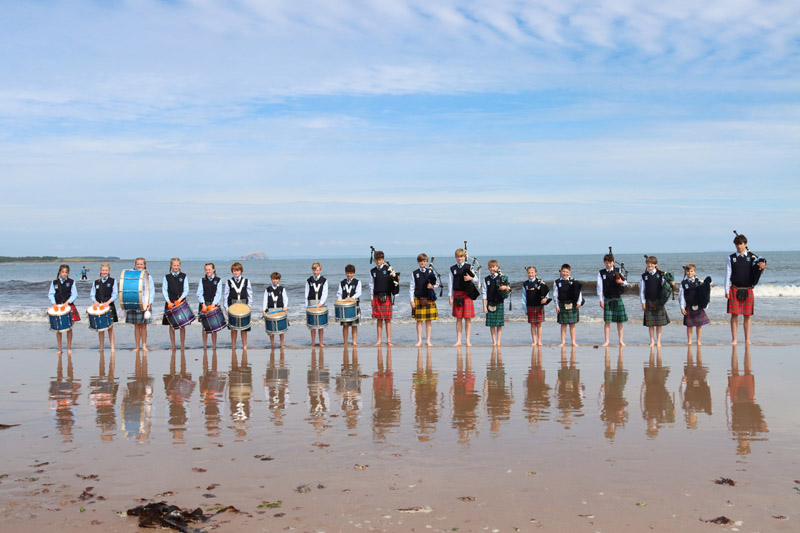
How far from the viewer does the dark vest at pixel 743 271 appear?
1195 centimetres

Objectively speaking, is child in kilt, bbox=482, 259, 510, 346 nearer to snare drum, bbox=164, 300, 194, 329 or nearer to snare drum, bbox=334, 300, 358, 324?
snare drum, bbox=334, 300, 358, 324

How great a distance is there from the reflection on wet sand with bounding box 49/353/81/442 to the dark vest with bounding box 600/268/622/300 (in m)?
8.43

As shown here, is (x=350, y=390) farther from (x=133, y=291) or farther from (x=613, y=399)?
(x=133, y=291)

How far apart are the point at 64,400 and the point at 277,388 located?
87.6 inches

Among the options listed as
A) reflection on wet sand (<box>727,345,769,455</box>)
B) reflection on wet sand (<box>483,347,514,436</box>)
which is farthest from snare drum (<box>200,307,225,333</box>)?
reflection on wet sand (<box>727,345,769,455</box>)

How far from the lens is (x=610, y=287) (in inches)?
482

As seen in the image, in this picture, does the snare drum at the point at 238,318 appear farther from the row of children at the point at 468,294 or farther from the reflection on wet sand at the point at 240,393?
the reflection on wet sand at the point at 240,393

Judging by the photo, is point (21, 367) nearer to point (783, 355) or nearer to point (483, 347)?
point (483, 347)

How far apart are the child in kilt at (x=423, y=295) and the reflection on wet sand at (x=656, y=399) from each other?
390cm

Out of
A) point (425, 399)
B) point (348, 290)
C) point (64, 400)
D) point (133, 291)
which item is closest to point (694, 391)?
point (425, 399)

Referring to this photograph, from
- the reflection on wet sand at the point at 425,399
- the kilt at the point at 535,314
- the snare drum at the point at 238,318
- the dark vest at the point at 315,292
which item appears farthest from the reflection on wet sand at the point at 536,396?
the snare drum at the point at 238,318

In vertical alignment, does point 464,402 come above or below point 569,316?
below

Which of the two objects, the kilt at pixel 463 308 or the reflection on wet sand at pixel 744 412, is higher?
the kilt at pixel 463 308

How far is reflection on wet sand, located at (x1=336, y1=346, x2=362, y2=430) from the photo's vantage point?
21.1 ft
